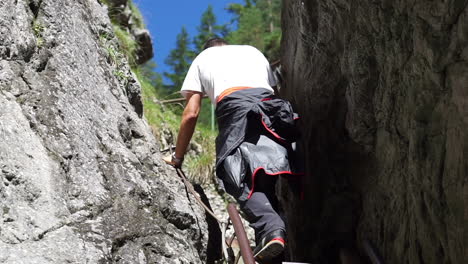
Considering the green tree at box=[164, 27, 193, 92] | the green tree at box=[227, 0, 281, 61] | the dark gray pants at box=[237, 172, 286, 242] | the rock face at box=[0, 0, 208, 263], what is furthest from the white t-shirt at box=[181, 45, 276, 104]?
the green tree at box=[164, 27, 193, 92]

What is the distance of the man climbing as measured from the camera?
5277 millimetres

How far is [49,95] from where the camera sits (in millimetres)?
5035

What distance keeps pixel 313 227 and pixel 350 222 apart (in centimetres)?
78

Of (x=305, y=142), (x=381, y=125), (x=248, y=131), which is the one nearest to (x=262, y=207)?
(x=248, y=131)

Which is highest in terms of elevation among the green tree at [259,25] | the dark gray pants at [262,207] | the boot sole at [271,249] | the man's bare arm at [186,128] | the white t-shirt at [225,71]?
the green tree at [259,25]

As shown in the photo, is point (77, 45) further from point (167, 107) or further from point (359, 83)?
point (167, 107)

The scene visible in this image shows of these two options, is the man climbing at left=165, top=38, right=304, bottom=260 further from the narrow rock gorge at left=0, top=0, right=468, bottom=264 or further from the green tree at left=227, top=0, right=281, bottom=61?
the green tree at left=227, top=0, right=281, bottom=61

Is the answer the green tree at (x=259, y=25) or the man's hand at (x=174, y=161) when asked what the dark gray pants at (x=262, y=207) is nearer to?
the man's hand at (x=174, y=161)

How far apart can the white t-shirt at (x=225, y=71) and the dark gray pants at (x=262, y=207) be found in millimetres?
1159

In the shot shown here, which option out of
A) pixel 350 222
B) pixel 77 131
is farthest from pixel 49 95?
pixel 350 222

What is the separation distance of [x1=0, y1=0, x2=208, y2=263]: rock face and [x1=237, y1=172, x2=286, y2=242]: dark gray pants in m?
0.58

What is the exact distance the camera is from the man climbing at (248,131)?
17.3 feet

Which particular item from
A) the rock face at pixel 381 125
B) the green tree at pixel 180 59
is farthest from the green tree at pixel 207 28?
the rock face at pixel 381 125

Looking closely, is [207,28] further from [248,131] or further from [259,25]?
[248,131]
